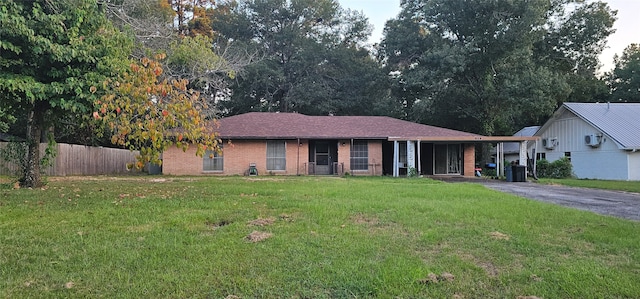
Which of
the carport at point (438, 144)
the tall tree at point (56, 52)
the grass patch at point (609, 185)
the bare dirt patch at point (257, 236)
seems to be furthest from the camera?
the carport at point (438, 144)

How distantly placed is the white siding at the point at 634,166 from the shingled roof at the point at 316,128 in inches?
358

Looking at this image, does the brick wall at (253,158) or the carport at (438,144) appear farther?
the brick wall at (253,158)

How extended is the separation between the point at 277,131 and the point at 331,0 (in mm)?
20994

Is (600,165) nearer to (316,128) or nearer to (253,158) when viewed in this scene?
(316,128)

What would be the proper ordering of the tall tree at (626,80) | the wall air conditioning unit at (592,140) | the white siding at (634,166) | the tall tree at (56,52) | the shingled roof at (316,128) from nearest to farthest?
the tall tree at (56,52)
the shingled roof at (316,128)
the white siding at (634,166)
the wall air conditioning unit at (592,140)
the tall tree at (626,80)

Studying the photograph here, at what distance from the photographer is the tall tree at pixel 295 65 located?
34.5m

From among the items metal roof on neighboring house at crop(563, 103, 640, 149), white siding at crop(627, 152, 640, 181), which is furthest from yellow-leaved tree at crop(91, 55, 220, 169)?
white siding at crop(627, 152, 640, 181)

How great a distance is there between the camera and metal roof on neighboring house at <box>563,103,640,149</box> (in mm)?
23406

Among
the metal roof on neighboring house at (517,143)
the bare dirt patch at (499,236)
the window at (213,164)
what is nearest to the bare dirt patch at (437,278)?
the bare dirt patch at (499,236)

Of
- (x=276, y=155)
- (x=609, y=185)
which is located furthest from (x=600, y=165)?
(x=276, y=155)

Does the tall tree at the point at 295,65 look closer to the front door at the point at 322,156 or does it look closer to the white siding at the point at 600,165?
the front door at the point at 322,156

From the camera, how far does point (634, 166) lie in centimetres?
2298

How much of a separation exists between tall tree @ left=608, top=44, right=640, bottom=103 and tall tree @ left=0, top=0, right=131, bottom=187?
40.2m

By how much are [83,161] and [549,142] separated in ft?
95.0
